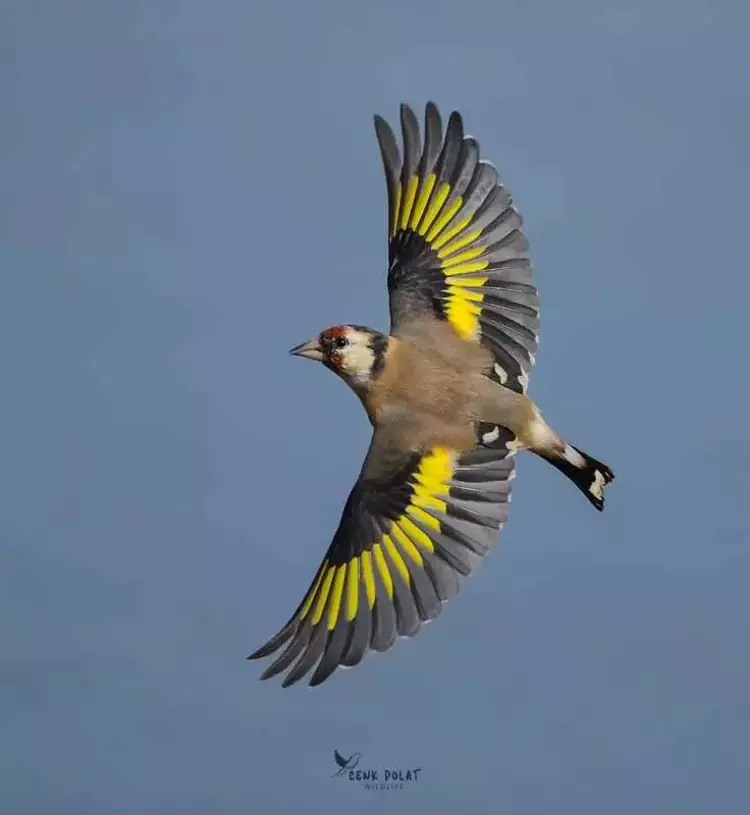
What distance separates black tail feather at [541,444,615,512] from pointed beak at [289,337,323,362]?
30 cm

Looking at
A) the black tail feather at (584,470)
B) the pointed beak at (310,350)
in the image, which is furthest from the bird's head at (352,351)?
the black tail feather at (584,470)

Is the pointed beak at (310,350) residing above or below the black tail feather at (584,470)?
above

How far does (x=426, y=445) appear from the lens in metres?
1.53

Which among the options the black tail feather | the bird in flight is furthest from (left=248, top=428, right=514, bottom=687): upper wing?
the black tail feather

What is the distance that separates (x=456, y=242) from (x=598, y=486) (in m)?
0.38

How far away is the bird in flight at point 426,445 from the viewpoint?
4.97ft

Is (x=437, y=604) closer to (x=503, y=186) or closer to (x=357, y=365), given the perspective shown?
(x=357, y=365)

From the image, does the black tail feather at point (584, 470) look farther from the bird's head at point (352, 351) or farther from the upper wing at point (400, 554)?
the bird's head at point (352, 351)

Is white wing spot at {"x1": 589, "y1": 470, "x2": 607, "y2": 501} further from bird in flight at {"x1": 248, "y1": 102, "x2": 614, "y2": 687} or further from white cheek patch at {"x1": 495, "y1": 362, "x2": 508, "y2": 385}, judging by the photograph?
white cheek patch at {"x1": 495, "y1": 362, "x2": 508, "y2": 385}

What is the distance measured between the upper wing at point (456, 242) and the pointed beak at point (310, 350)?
0.47 ft

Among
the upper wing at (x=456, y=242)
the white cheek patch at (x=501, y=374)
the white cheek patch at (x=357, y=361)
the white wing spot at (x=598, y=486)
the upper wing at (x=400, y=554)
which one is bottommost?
the upper wing at (x=400, y=554)

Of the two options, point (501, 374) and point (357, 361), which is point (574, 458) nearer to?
point (501, 374)

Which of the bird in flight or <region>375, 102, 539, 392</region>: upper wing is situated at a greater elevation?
<region>375, 102, 539, 392</region>: upper wing

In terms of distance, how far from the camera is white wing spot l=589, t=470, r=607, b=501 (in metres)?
1.62
